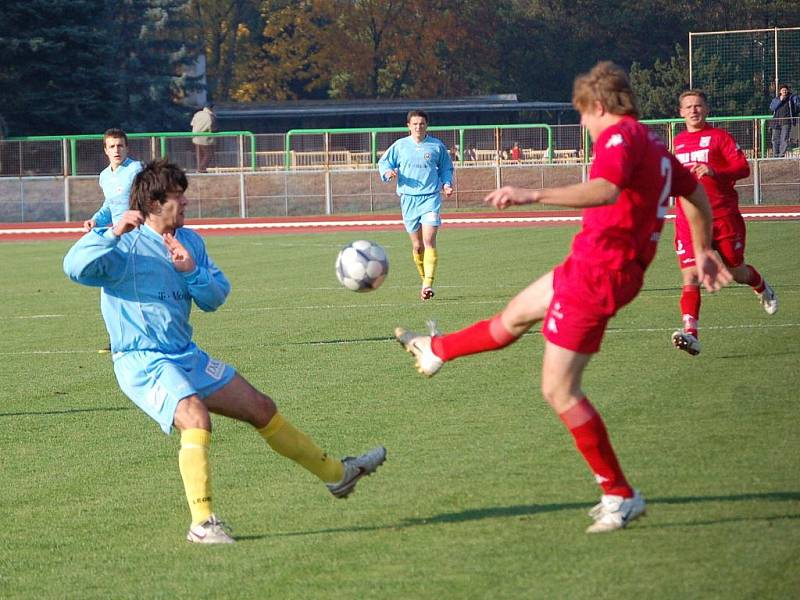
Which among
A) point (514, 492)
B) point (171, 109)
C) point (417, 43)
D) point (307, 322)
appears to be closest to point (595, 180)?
point (514, 492)

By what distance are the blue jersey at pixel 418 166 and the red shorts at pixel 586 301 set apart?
37.0ft

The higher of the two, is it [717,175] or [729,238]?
[717,175]

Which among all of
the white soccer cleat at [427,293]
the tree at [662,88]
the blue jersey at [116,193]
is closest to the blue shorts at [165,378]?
the blue jersey at [116,193]

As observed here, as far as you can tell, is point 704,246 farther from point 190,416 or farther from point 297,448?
point 190,416

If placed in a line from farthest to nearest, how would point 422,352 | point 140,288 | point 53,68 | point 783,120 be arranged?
point 53,68
point 783,120
point 422,352
point 140,288

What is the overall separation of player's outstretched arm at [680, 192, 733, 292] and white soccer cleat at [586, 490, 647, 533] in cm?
99

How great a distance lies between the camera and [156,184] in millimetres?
5828

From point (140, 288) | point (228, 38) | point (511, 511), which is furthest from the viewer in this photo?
point (228, 38)

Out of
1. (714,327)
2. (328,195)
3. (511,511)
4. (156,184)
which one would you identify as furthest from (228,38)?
(511,511)

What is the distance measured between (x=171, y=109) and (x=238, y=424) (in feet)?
154

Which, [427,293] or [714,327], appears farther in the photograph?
[427,293]

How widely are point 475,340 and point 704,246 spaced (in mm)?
1108

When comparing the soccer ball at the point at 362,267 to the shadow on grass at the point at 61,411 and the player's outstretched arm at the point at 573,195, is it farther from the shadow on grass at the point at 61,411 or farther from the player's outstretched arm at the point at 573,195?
the player's outstretched arm at the point at 573,195

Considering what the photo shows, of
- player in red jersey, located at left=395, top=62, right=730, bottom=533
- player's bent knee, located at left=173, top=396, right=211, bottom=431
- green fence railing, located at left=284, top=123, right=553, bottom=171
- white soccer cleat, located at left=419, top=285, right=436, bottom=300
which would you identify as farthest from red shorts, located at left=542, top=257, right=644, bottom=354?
green fence railing, located at left=284, top=123, right=553, bottom=171
